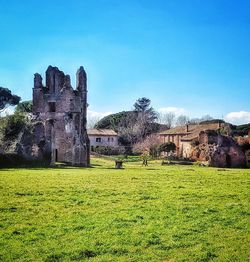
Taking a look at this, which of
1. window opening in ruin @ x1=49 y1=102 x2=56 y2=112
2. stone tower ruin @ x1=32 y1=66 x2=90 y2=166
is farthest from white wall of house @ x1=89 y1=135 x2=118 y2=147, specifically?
window opening in ruin @ x1=49 y1=102 x2=56 y2=112

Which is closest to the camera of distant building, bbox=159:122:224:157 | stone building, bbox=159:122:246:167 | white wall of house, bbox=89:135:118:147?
stone building, bbox=159:122:246:167

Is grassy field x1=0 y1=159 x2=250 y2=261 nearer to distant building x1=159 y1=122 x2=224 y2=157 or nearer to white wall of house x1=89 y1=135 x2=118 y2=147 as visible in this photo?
distant building x1=159 y1=122 x2=224 y2=157

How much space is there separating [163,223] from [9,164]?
2893cm

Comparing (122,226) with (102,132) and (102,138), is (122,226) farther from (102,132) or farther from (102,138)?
(102,132)

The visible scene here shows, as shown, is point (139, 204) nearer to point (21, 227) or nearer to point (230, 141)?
point (21, 227)

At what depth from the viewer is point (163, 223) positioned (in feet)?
39.2

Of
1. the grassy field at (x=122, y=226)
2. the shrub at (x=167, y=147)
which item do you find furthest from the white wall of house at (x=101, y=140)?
the grassy field at (x=122, y=226)

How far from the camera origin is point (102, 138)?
307ft

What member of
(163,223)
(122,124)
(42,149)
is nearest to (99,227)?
(163,223)

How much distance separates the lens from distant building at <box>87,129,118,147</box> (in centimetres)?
9281

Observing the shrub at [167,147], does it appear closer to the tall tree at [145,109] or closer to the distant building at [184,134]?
the distant building at [184,134]

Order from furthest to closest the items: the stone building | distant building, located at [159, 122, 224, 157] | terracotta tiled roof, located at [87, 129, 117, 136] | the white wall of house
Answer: terracotta tiled roof, located at [87, 129, 117, 136]
the white wall of house
distant building, located at [159, 122, 224, 157]
the stone building

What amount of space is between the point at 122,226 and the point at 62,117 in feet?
120

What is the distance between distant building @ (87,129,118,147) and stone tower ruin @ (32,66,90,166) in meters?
44.2
